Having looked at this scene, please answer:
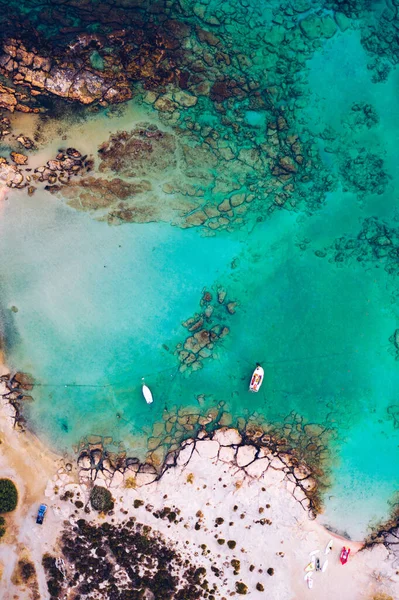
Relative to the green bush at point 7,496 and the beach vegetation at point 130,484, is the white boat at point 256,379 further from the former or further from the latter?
the green bush at point 7,496

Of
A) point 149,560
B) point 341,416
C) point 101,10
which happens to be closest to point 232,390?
point 341,416

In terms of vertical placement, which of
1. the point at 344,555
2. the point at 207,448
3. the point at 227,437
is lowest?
the point at 344,555

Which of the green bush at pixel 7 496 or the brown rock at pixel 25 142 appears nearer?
the green bush at pixel 7 496

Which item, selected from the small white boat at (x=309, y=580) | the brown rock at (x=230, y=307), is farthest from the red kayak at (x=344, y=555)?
the brown rock at (x=230, y=307)

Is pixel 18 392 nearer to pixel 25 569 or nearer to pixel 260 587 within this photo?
pixel 25 569

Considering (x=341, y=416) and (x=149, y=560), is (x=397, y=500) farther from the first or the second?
(x=149, y=560)

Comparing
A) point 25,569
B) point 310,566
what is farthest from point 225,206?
point 25,569
